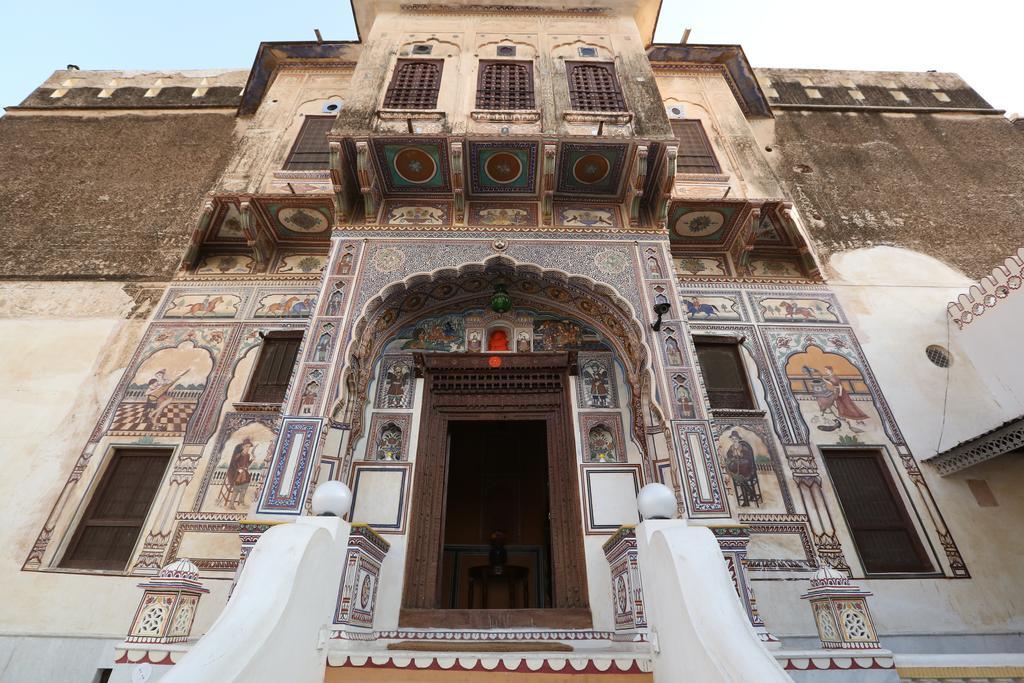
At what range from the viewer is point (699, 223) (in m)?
8.80

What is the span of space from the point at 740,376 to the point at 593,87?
5283 mm

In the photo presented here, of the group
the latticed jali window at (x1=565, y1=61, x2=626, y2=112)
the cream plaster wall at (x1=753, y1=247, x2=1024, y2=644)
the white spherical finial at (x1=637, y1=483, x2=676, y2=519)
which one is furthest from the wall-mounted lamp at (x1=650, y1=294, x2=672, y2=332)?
the latticed jali window at (x1=565, y1=61, x2=626, y2=112)

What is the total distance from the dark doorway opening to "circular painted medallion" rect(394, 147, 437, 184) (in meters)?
3.73

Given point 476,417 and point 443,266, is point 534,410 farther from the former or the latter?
point 443,266

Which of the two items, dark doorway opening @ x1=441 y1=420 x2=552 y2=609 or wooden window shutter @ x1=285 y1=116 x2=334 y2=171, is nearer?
dark doorway opening @ x1=441 y1=420 x2=552 y2=609

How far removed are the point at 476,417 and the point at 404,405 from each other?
99 cm

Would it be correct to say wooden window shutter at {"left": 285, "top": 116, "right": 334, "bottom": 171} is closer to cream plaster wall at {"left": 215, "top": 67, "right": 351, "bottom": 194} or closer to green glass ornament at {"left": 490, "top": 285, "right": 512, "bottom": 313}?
cream plaster wall at {"left": 215, "top": 67, "right": 351, "bottom": 194}

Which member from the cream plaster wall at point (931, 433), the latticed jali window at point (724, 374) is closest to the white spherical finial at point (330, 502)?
the cream plaster wall at point (931, 433)

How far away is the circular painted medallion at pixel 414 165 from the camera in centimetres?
791

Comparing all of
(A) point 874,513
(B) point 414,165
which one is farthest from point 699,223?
(A) point 874,513

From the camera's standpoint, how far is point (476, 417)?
7.44 m

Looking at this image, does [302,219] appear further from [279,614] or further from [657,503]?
[657,503]

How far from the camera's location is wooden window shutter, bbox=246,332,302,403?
757cm

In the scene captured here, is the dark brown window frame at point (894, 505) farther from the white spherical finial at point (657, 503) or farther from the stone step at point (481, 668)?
the stone step at point (481, 668)
